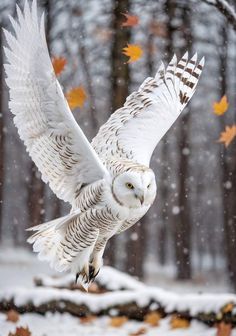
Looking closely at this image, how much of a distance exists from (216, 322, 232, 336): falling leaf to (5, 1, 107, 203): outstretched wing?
0.98 meters

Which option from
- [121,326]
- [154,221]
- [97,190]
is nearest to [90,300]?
[121,326]

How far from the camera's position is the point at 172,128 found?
4.48 m

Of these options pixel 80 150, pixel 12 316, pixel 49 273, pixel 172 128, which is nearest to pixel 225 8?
pixel 80 150

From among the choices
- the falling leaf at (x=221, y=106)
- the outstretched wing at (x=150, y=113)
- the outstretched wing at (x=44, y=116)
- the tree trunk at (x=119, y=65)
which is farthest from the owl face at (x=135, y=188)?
the tree trunk at (x=119, y=65)

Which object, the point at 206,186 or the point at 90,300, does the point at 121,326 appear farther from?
the point at 206,186

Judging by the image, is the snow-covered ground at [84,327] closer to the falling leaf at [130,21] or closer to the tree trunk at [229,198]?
the falling leaf at [130,21]

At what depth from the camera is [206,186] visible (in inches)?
199

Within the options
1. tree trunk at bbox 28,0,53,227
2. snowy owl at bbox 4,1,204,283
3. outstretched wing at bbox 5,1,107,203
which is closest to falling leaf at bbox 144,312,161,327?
snowy owl at bbox 4,1,204,283

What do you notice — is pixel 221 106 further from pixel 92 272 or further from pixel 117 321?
pixel 92 272

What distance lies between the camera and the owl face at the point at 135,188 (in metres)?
1.52

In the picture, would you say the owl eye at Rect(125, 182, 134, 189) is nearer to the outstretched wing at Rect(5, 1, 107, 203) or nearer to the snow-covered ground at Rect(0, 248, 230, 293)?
the outstretched wing at Rect(5, 1, 107, 203)

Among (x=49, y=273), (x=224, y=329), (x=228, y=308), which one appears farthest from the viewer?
(x=49, y=273)

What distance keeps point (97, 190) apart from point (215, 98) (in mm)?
2985

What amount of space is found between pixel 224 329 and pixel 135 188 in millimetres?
1156
